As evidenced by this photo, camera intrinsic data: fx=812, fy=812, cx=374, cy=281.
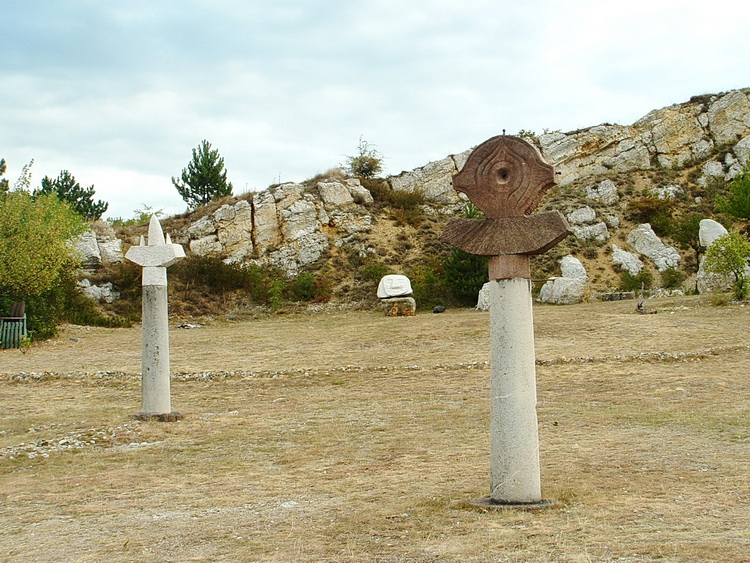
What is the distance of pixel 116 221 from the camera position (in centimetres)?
5719

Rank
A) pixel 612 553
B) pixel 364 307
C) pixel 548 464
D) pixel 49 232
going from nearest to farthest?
pixel 612 553
pixel 548 464
pixel 49 232
pixel 364 307

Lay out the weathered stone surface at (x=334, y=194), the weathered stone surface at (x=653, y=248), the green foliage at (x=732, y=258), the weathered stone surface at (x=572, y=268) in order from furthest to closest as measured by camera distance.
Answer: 1. the weathered stone surface at (x=334, y=194)
2. the weathered stone surface at (x=653, y=248)
3. the weathered stone surface at (x=572, y=268)
4. the green foliage at (x=732, y=258)

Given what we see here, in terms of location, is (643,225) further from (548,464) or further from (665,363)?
(548,464)

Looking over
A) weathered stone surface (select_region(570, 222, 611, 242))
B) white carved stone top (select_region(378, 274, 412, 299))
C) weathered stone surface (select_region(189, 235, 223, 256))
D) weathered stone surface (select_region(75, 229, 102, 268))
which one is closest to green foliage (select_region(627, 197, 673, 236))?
weathered stone surface (select_region(570, 222, 611, 242))

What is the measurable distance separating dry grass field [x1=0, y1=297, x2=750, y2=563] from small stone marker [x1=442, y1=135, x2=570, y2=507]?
0.42 m

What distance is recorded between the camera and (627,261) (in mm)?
44031

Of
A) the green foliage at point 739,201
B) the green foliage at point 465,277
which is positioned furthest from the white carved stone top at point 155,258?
the green foliage at point 739,201

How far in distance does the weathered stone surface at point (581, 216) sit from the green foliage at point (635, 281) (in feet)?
27.8

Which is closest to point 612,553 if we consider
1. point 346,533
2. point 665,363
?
point 346,533

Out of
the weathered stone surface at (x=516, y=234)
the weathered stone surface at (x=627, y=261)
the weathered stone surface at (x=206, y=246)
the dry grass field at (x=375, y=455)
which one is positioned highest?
the weathered stone surface at (x=206, y=246)

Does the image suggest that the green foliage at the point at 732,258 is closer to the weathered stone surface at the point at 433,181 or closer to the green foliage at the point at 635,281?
the green foliage at the point at 635,281

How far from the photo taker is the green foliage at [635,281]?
39281mm

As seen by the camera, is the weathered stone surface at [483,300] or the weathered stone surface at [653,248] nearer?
the weathered stone surface at [483,300]

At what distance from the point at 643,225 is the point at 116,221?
116ft
